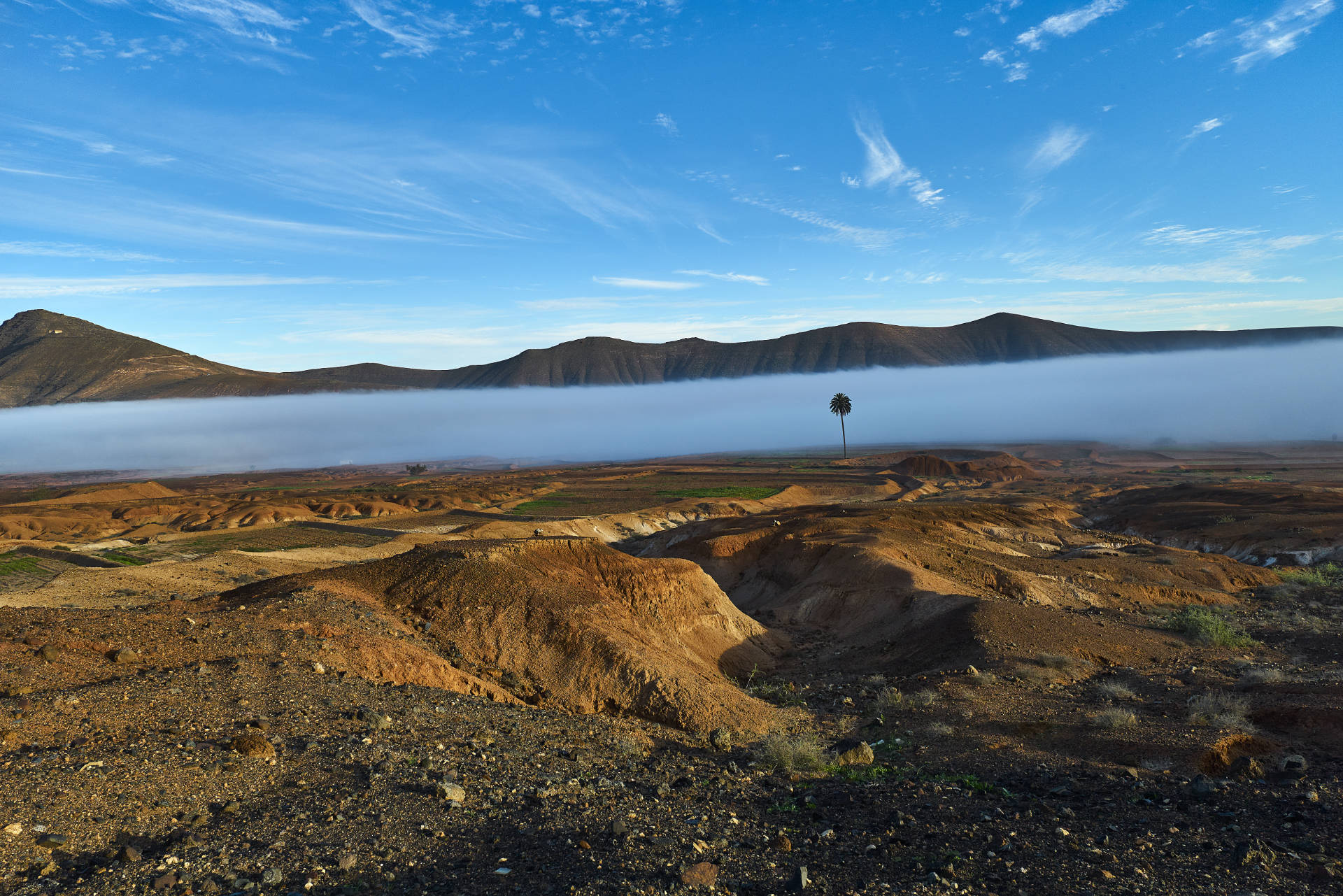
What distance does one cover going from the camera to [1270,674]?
18234 millimetres

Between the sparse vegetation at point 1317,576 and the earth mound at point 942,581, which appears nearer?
the earth mound at point 942,581

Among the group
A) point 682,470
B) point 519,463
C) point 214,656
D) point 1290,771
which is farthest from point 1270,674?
point 519,463

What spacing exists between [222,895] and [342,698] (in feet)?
19.8

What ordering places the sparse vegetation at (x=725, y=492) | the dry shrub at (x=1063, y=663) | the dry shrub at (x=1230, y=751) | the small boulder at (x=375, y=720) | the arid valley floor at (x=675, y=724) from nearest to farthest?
the arid valley floor at (x=675, y=724) < the small boulder at (x=375, y=720) < the dry shrub at (x=1230, y=751) < the dry shrub at (x=1063, y=663) < the sparse vegetation at (x=725, y=492)

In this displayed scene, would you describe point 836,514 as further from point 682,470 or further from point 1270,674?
point 682,470

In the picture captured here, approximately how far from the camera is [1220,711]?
1449cm

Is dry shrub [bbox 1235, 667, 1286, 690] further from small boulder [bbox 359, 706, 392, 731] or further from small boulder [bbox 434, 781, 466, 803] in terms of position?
small boulder [bbox 359, 706, 392, 731]

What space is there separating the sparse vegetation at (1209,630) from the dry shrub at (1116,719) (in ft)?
39.3

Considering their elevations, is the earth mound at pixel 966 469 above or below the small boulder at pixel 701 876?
below

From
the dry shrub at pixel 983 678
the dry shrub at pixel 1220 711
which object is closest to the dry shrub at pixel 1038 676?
the dry shrub at pixel 983 678

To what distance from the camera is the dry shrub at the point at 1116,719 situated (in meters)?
14.2

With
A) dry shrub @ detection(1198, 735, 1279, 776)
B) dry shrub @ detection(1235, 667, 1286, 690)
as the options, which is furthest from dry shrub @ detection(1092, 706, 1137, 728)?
dry shrub @ detection(1235, 667, 1286, 690)

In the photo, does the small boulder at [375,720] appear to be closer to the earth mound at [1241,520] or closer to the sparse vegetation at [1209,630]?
the sparse vegetation at [1209,630]

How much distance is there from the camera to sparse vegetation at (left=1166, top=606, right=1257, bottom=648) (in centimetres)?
2352
